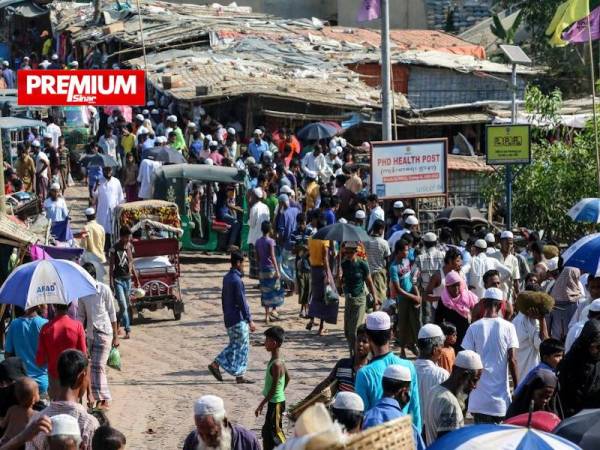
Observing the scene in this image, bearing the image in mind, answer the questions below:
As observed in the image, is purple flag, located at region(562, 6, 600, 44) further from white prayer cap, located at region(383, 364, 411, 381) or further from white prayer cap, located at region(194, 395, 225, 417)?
white prayer cap, located at region(194, 395, 225, 417)

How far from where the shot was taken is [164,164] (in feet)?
79.9

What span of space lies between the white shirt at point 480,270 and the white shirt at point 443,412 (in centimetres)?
629

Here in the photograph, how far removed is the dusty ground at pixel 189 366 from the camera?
45.4ft

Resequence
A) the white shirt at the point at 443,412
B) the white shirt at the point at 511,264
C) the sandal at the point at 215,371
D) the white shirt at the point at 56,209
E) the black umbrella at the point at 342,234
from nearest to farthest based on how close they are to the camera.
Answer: the white shirt at the point at 443,412 → the sandal at the point at 215,371 → the white shirt at the point at 511,264 → the black umbrella at the point at 342,234 → the white shirt at the point at 56,209

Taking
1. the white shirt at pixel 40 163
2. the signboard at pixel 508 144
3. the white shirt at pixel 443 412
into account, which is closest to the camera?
the white shirt at pixel 443 412

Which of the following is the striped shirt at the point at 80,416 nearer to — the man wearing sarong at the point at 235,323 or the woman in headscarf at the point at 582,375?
the woman in headscarf at the point at 582,375

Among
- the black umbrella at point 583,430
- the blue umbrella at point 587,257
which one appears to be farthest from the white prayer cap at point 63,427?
the blue umbrella at point 587,257

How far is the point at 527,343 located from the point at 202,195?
11.4 metres

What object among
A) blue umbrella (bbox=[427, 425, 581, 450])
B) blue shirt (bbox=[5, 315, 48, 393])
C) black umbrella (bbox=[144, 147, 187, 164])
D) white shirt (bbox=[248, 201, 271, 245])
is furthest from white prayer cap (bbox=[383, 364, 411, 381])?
black umbrella (bbox=[144, 147, 187, 164])

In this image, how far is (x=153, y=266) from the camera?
18531mm

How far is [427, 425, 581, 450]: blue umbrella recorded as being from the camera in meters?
6.48

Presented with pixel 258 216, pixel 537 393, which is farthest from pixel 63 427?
pixel 258 216

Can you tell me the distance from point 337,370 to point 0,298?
3127 mm

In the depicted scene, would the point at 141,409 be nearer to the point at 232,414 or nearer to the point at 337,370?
the point at 232,414
